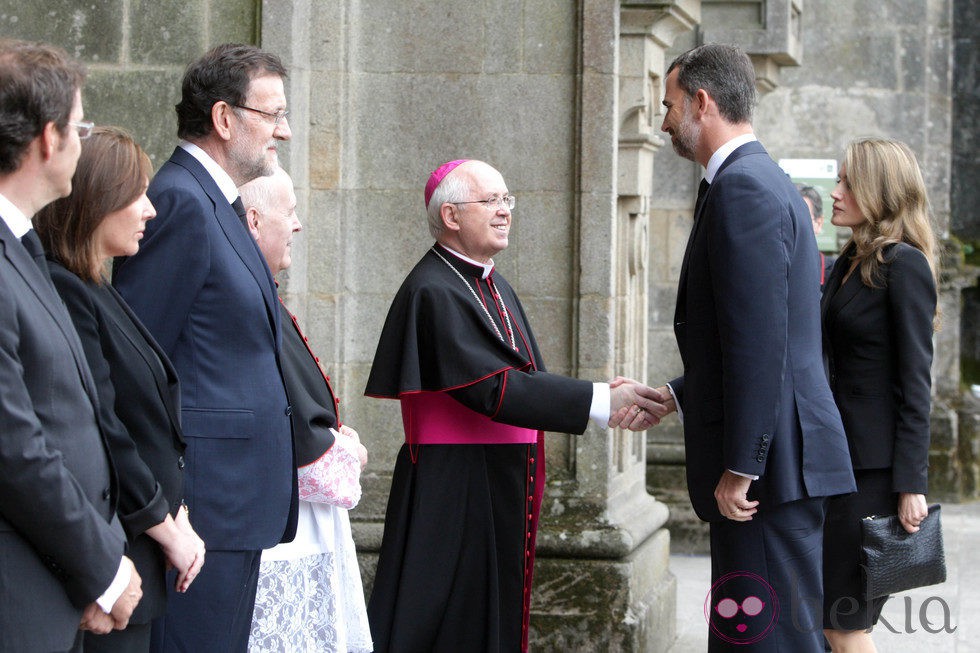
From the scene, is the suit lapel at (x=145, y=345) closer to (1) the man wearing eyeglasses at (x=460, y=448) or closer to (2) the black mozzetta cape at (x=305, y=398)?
(2) the black mozzetta cape at (x=305, y=398)

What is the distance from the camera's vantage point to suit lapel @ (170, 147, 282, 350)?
3.64m

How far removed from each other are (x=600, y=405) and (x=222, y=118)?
5.05 ft

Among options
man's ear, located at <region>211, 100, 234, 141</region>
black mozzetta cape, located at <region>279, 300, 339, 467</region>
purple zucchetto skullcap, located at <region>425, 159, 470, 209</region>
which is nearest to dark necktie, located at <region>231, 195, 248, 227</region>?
man's ear, located at <region>211, 100, 234, 141</region>

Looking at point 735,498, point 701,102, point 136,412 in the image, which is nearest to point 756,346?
point 735,498

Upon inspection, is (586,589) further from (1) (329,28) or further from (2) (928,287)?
(1) (329,28)

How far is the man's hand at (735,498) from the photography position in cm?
385

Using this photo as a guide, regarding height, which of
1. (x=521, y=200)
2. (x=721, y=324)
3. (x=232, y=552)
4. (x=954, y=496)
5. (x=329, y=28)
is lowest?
(x=954, y=496)

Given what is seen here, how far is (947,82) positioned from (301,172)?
6512 millimetres

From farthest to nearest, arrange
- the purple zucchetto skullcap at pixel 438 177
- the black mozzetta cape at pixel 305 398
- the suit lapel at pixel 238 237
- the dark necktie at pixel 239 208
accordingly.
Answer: the purple zucchetto skullcap at pixel 438 177 < the black mozzetta cape at pixel 305 398 < the dark necktie at pixel 239 208 < the suit lapel at pixel 238 237

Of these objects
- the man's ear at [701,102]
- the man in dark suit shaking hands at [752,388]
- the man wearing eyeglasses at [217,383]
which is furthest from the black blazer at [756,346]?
the man wearing eyeglasses at [217,383]

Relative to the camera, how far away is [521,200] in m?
5.49

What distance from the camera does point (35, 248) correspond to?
2.77 meters

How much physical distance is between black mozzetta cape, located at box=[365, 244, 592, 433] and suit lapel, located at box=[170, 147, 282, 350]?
843 millimetres

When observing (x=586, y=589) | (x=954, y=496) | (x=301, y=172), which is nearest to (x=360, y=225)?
(x=301, y=172)
